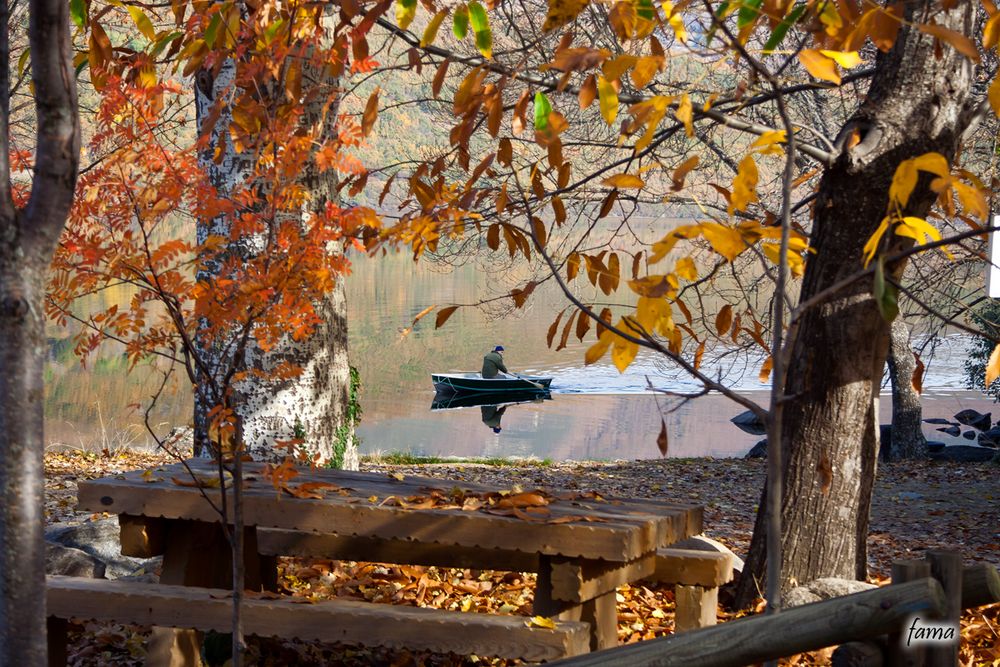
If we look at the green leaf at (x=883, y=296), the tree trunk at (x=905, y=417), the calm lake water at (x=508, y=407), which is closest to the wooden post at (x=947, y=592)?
the green leaf at (x=883, y=296)

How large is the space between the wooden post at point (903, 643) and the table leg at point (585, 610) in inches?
52.0

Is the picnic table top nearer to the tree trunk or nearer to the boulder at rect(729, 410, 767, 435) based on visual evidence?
the tree trunk

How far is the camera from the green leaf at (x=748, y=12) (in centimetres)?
238

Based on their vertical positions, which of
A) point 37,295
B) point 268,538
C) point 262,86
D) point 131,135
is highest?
point 262,86

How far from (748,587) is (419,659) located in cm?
162

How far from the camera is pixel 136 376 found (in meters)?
28.3

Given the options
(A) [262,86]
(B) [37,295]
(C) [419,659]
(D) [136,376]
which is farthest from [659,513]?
(D) [136,376]

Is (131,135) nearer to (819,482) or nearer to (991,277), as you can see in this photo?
(819,482)

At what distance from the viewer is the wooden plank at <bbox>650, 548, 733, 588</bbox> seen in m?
4.18

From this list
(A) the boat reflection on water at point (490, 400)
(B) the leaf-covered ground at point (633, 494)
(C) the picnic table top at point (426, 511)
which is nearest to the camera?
(C) the picnic table top at point (426, 511)

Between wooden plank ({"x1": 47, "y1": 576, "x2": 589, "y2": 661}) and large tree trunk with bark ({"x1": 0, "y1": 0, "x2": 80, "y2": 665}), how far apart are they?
112 cm

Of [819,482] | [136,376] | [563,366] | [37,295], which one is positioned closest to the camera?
[37,295]

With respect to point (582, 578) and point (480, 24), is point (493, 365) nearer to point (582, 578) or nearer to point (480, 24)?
point (582, 578)

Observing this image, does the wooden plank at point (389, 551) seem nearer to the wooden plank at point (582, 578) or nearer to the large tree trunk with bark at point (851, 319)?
the wooden plank at point (582, 578)
